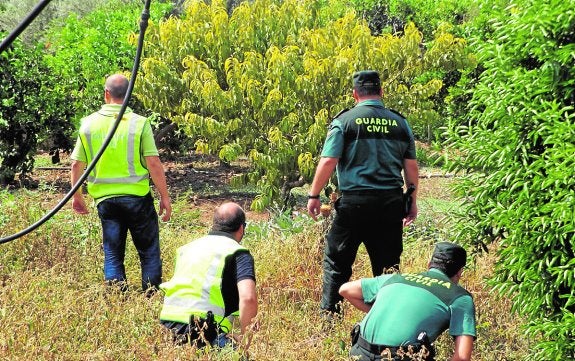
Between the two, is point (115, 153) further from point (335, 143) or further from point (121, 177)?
point (335, 143)

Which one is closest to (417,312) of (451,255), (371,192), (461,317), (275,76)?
(461,317)

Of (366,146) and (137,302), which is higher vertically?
(366,146)

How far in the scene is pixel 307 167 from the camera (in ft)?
32.8

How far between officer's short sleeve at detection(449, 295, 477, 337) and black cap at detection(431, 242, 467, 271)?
0.21 m

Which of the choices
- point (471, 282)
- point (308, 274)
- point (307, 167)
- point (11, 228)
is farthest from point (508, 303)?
point (307, 167)

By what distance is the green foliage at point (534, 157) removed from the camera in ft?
13.3

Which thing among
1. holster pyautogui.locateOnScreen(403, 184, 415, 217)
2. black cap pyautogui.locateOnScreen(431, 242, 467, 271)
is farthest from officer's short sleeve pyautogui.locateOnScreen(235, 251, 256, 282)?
holster pyautogui.locateOnScreen(403, 184, 415, 217)

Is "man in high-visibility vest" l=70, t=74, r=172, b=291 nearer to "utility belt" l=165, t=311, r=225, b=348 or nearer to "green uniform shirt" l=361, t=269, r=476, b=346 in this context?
"utility belt" l=165, t=311, r=225, b=348

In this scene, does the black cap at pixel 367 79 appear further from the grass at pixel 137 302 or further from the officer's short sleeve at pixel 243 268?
the officer's short sleeve at pixel 243 268

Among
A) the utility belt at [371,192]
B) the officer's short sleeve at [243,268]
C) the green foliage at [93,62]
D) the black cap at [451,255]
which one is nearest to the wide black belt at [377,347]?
the black cap at [451,255]

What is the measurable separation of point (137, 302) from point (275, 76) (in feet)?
17.5

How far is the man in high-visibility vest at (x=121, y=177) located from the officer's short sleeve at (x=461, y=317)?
2.43 meters

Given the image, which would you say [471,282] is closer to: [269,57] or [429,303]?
[429,303]

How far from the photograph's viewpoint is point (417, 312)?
4008mm
